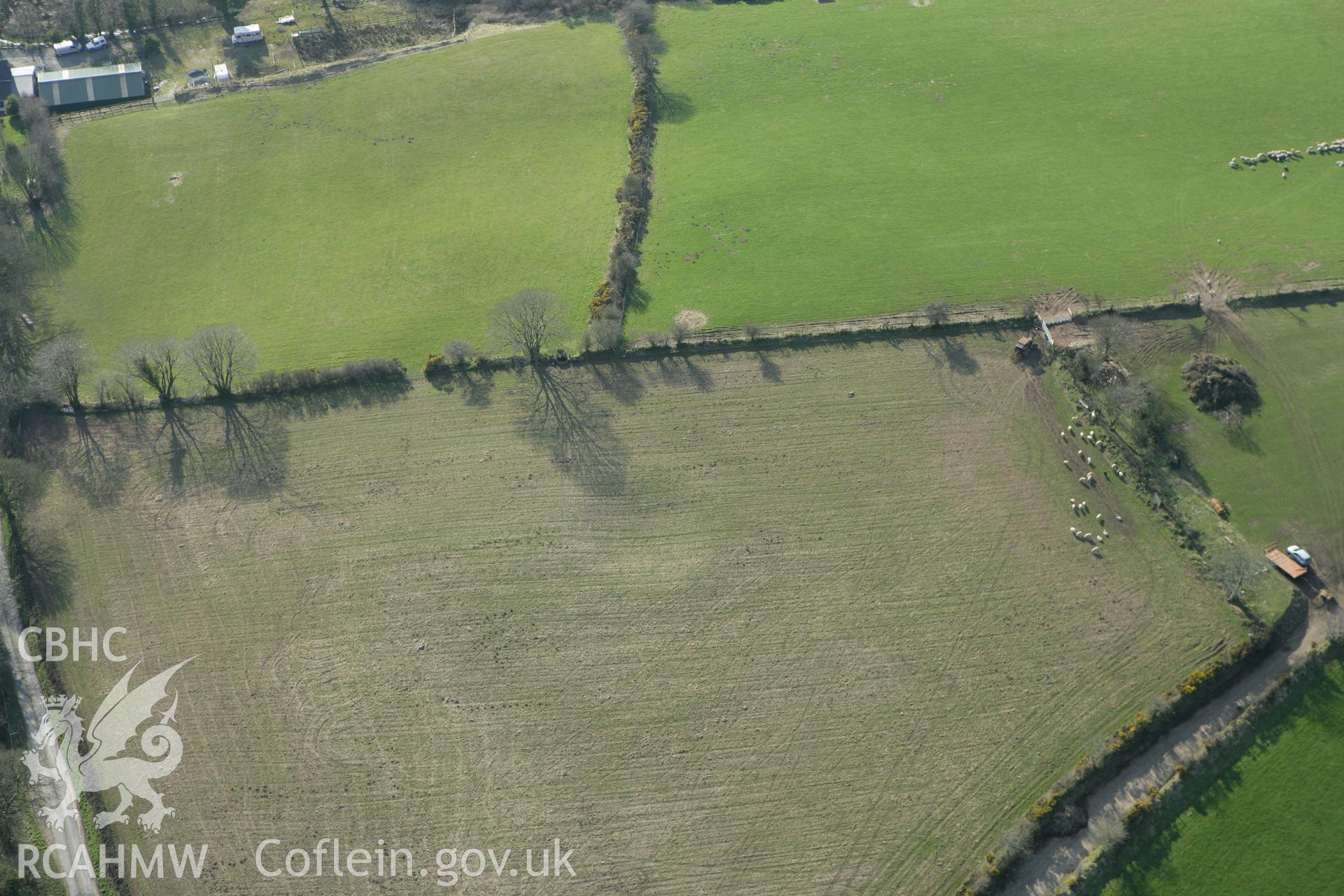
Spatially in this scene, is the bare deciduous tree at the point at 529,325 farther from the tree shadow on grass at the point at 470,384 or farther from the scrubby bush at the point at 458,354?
the tree shadow on grass at the point at 470,384

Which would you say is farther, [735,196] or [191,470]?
[735,196]

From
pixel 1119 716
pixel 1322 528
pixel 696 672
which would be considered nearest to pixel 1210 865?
pixel 1119 716

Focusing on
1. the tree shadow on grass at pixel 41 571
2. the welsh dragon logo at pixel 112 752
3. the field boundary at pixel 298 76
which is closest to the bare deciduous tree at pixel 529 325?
the welsh dragon logo at pixel 112 752

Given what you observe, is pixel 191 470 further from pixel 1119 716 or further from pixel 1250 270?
pixel 1250 270

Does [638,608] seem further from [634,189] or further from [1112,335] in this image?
[634,189]

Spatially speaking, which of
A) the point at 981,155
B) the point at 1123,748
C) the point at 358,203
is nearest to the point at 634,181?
the point at 358,203

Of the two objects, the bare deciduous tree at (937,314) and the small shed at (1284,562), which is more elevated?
the bare deciduous tree at (937,314)
